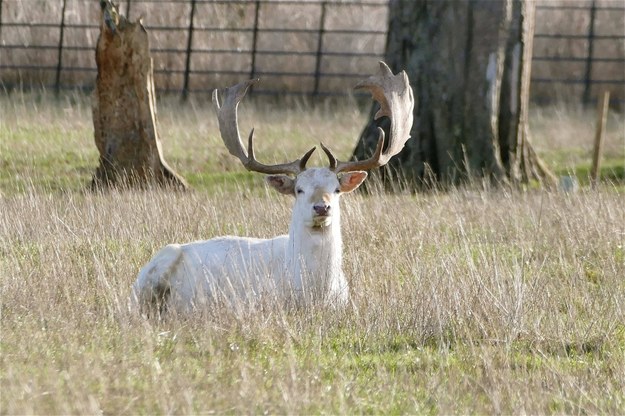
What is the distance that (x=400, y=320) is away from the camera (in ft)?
26.5

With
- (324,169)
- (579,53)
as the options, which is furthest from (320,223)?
(579,53)

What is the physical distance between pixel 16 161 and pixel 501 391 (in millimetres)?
11490

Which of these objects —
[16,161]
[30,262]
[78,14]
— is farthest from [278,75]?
[30,262]

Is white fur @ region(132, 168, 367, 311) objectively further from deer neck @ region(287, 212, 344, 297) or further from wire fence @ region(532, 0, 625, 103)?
wire fence @ region(532, 0, 625, 103)

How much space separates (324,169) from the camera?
28.9 feet

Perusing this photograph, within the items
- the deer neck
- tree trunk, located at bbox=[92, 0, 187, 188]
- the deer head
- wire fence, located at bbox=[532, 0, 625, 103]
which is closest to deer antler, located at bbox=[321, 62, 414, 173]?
the deer head

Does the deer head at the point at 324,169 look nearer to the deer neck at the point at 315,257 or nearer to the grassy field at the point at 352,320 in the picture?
the deer neck at the point at 315,257

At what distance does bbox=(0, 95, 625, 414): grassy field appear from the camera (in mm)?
6422

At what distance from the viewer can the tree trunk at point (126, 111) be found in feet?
49.4

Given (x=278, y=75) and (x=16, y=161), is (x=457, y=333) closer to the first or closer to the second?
(x=16, y=161)

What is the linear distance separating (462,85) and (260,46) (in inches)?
616

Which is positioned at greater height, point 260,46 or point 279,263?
point 260,46

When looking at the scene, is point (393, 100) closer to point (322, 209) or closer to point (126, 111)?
point (322, 209)

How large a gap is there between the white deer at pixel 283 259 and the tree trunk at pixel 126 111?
616 cm
